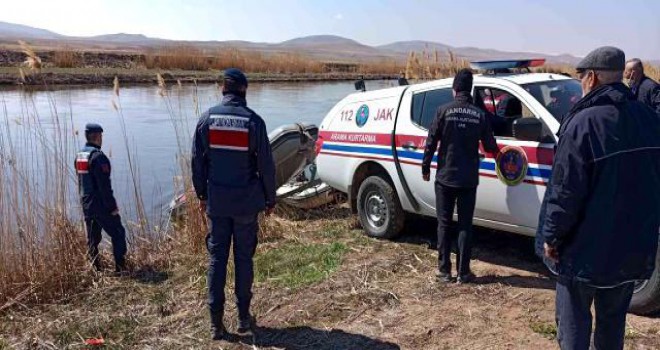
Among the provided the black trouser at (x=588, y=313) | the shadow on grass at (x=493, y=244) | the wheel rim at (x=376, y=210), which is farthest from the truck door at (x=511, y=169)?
the black trouser at (x=588, y=313)

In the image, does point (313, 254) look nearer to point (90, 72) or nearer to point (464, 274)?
point (464, 274)

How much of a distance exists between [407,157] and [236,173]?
96.6 inches

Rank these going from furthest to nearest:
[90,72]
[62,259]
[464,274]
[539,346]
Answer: [90,72] < [62,259] < [464,274] < [539,346]

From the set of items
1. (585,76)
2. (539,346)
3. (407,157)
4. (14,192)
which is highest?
(585,76)

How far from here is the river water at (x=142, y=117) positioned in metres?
8.12

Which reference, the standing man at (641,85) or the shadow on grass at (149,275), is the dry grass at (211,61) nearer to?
the shadow on grass at (149,275)

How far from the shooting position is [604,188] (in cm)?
294

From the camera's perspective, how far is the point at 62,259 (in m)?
6.10

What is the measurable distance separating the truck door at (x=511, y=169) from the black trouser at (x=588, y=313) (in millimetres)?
1957

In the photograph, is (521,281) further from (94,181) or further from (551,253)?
(94,181)

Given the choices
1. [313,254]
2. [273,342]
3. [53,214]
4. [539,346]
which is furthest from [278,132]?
[539,346]

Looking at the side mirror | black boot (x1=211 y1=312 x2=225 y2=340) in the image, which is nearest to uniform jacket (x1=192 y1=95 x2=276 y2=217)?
black boot (x1=211 y1=312 x2=225 y2=340)

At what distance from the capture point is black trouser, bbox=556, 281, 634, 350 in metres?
3.16

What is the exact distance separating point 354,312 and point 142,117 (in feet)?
56.8
